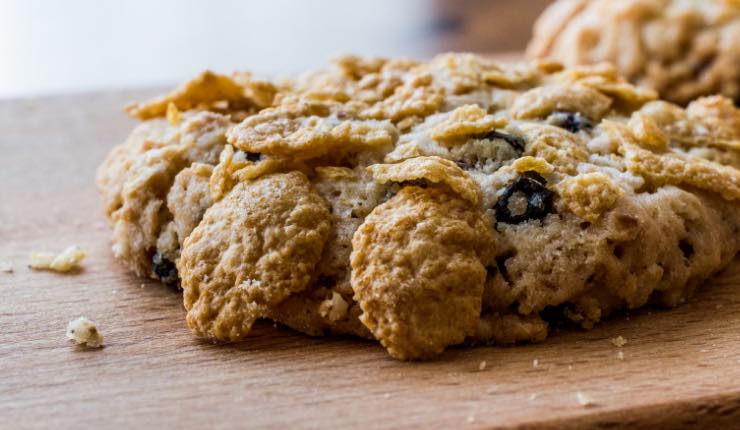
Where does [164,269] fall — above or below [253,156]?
below

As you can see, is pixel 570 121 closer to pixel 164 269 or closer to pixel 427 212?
pixel 427 212

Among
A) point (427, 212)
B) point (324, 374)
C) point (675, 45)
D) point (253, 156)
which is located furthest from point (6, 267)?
point (675, 45)

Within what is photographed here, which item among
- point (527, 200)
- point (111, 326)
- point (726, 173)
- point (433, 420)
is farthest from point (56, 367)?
point (726, 173)

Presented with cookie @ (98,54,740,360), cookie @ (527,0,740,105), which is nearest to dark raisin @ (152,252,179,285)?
cookie @ (98,54,740,360)

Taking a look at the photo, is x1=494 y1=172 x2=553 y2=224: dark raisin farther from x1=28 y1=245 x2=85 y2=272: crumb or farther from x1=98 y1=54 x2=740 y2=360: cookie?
x1=28 y1=245 x2=85 y2=272: crumb

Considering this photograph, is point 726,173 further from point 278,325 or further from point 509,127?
point 278,325
